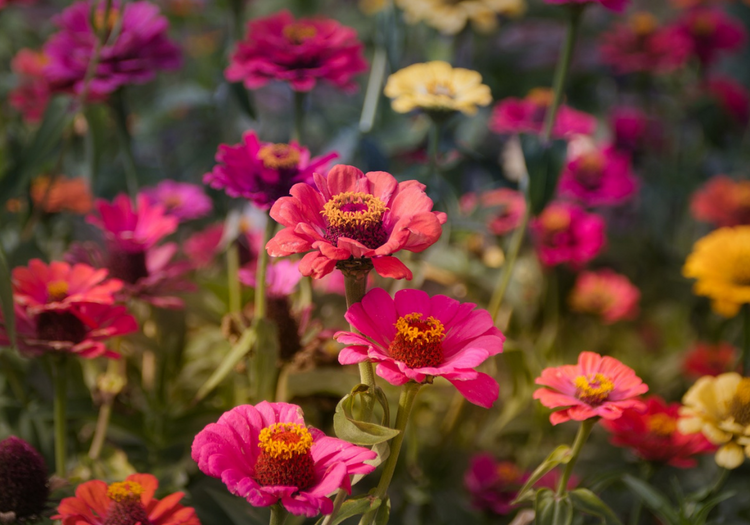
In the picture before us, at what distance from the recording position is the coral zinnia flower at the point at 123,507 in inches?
16.9

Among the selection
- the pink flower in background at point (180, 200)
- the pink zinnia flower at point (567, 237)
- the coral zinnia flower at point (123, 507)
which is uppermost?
the pink flower in background at point (180, 200)

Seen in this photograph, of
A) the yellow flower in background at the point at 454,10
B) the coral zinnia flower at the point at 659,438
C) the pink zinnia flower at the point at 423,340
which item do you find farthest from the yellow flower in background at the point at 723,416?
the yellow flower in background at the point at 454,10

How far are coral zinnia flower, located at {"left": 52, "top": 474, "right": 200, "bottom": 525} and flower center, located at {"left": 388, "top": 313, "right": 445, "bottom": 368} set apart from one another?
0.57ft

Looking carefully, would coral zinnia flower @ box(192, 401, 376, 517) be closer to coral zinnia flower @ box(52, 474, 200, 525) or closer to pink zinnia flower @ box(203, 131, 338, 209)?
coral zinnia flower @ box(52, 474, 200, 525)

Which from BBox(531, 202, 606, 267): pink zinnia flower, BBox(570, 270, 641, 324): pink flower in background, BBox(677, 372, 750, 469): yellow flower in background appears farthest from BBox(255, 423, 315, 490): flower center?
BBox(570, 270, 641, 324): pink flower in background

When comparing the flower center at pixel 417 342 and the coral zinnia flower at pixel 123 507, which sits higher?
the flower center at pixel 417 342

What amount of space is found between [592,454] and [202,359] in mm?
540

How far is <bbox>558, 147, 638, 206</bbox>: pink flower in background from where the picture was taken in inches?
36.7

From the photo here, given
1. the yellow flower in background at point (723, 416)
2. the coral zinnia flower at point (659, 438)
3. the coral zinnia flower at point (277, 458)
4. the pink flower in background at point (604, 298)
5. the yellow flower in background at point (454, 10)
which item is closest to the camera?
the coral zinnia flower at point (277, 458)

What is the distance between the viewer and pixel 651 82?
1361 mm

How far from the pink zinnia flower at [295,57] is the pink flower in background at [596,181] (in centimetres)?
38

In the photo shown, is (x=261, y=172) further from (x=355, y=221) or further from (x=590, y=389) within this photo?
(x=590, y=389)

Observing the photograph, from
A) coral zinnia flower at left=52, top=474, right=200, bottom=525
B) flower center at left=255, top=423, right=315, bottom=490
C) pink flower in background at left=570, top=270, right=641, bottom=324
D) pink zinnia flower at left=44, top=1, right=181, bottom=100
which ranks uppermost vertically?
pink zinnia flower at left=44, top=1, right=181, bottom=100

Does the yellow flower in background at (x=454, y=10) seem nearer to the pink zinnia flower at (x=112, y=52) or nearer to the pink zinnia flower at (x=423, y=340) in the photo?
the pink zinnia flower at (x=112, y=52)
